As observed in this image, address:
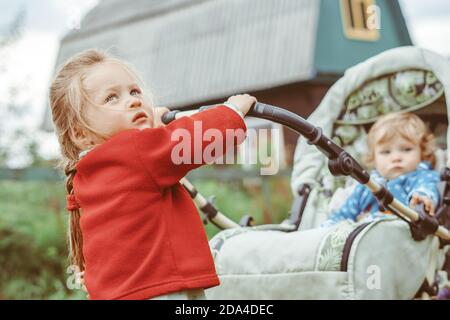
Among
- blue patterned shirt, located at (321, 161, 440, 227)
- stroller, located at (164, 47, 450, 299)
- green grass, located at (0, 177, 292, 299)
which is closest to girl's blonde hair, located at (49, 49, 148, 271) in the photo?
stroller, located at (164, 47, 450, 299)

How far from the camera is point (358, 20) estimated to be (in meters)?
9.79

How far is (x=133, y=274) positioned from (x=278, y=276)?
79 cm

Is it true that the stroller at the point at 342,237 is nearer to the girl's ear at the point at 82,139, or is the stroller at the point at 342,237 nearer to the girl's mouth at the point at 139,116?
the girl's mouth at the point at 139,116

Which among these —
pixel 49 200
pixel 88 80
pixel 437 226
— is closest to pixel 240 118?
pixel 88 80

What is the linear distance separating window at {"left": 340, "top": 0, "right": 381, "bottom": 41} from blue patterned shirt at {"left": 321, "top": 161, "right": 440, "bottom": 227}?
260 inches

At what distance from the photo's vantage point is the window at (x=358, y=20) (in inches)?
368

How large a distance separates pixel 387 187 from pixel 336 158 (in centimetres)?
72

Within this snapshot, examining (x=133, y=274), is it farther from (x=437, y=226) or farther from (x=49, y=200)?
(x=49, y=200)

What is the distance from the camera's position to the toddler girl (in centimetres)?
155

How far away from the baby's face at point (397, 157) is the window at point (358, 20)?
6.52 metres

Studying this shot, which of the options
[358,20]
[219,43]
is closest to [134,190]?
[219,43]

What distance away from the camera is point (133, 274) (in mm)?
1558

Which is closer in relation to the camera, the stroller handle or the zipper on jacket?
the stroller handle

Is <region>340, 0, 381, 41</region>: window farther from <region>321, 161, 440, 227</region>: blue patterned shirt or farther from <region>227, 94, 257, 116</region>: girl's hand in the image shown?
<region>227, 94, 257, 116</region>: girl's hand
